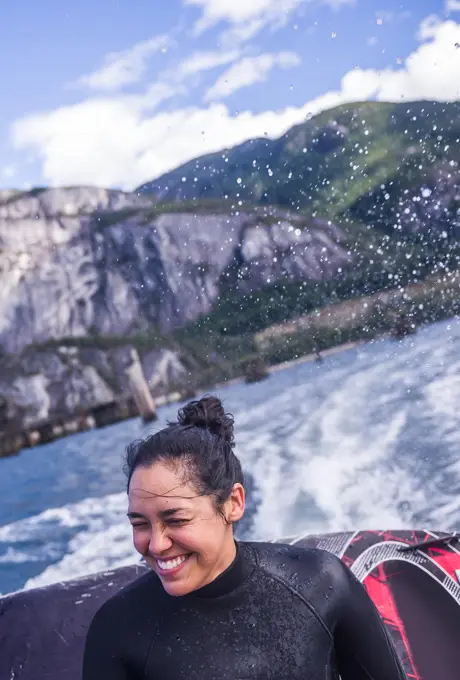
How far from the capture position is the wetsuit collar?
176 cm

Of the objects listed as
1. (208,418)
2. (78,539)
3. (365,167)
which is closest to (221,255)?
(365,167)

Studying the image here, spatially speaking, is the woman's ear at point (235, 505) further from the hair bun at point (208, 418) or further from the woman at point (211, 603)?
the hair bun at point (208, 418)

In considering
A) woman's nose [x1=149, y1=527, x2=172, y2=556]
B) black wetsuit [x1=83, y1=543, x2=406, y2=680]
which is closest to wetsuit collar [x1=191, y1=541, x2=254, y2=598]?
black wetsuit [x1=83, y1=543, x2=406, y2=680]

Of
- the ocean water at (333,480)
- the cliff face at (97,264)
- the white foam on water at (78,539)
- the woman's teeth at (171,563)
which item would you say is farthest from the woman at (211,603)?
the cliff face at (97,264)

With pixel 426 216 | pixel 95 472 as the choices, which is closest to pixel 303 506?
pixel 95 472

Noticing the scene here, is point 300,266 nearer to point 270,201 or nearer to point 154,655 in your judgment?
point 270,201

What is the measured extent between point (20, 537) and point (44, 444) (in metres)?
60.8

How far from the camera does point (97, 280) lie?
127500 millimetres

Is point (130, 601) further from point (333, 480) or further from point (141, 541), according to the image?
point (333, 480)

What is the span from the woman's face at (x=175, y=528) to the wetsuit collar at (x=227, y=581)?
0.03 m

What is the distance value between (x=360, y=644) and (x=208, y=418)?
84 cm

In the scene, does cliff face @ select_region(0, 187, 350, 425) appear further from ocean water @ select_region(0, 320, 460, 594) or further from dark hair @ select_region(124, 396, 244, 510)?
dark hair @ select_region(124, 396, 244, 510)

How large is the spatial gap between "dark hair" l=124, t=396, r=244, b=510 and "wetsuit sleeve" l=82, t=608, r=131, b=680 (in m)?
0.45

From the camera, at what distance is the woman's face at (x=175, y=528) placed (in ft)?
5.43
